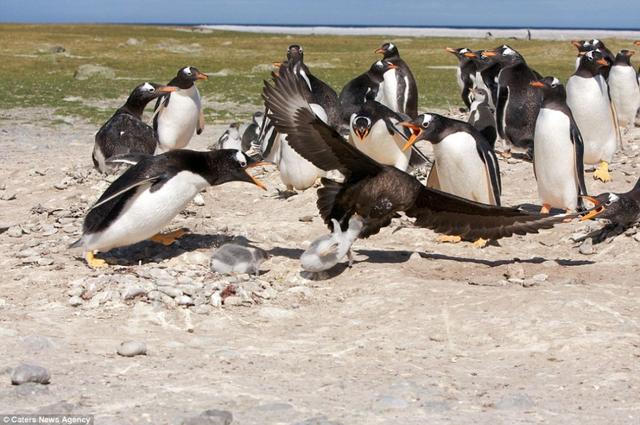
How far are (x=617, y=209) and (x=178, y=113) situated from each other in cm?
520

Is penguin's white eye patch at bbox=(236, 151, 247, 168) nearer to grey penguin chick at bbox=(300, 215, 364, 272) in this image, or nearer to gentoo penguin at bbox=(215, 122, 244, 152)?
grey penguin chick at bbox=(300, 215, 364, 272)

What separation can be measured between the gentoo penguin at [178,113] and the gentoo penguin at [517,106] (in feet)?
11.9

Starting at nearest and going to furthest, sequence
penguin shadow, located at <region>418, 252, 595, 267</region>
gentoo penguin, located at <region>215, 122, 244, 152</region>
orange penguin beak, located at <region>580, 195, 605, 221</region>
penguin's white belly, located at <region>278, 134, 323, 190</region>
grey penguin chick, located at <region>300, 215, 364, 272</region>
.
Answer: grey penguin chick, located at <region>300, 215, 364, 272</region>, penguin shadow, located at <region>418, 252, 595, 267</region>, orange penguin beak, located at <region>580, 195, 605, 221</region>, penguin's white belly, located at <region>278, 134, 323, 190</region>, gentoo penguin, located at <region>215, 122, 244, 152</region>

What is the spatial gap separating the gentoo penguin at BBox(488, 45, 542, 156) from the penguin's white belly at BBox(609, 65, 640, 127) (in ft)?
6.69

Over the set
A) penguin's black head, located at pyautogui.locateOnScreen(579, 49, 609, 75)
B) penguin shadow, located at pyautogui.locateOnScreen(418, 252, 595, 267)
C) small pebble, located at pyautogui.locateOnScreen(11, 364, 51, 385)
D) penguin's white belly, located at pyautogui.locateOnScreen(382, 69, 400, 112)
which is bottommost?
penguin shadow, located at pyautogui.locateOnScreen(418, 252, 595, 267)

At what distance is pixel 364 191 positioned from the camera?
6621 millimetres

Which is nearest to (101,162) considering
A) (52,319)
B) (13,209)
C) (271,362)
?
(13,209)

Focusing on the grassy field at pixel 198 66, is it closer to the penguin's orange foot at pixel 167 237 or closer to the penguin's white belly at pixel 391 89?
the penguin's white belly at pixel 391 89

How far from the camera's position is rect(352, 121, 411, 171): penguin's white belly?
9172mm

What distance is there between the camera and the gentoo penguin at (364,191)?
650cm

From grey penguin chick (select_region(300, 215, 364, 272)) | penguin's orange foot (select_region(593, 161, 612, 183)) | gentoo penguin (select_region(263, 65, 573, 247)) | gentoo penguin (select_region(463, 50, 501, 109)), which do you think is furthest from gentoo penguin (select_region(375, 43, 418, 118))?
grey penguin chick (select_region(300, 215, 364, 272))

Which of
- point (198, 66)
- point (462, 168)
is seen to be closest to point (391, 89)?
point (462, 168)

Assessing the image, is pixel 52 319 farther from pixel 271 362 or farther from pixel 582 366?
pixel 582 366

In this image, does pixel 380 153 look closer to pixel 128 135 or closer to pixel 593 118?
pixel 593 118
